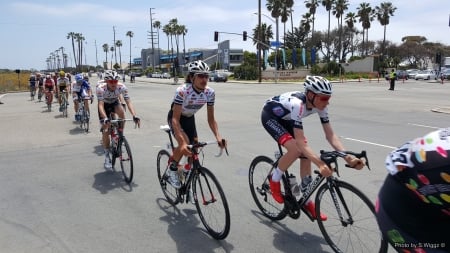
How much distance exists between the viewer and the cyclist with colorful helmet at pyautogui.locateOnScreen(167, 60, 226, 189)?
4584 mm

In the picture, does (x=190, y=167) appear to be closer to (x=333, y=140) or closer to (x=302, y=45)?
(x=333, y=140)

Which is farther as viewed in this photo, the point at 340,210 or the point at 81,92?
the point at 81,92

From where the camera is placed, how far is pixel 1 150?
9.77 metres

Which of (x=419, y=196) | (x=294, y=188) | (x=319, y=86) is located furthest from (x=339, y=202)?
(x=419, y=196)

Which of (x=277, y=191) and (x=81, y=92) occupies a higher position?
(x=81, y=92)

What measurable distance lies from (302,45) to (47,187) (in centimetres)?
10287

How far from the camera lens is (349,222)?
3680 mm

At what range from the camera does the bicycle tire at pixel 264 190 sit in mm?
4782

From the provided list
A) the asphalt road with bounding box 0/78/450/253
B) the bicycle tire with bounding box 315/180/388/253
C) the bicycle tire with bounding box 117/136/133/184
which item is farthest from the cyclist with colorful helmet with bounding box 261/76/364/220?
the bicycle tire with bounding box 117/136/133/184

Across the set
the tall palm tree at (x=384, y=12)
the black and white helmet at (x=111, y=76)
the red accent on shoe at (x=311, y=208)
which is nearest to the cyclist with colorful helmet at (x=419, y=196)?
the red accent on shoe at (x=311, y=208)

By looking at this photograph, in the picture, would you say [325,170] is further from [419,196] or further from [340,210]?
[419,196]

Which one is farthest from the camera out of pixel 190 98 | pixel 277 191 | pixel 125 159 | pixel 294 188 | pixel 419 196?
pixel 125 159

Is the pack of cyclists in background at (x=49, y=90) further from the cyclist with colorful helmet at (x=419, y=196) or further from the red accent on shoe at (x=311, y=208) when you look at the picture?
the cyclist with colorful helmet at (x=419, y=196)

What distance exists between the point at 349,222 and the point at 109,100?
5.45 meters
